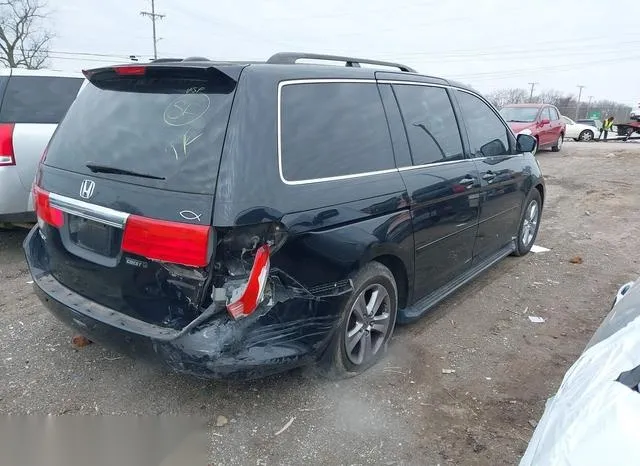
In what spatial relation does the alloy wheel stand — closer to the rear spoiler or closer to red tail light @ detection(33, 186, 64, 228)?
the rear spoiler

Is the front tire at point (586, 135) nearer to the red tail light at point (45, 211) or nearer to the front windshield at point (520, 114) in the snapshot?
the front windshield at point (520, 114)

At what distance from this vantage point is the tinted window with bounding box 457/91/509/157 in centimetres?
419

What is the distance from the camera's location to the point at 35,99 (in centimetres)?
514

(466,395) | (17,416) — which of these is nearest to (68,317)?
(17,416)

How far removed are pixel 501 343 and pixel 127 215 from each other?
2.80 metres

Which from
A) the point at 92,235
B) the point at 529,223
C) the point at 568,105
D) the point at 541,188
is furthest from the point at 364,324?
the point at 568,105

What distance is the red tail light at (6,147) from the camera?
468 cm

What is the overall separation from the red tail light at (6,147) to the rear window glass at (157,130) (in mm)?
2233

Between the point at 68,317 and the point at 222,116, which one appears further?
the point at 68,317

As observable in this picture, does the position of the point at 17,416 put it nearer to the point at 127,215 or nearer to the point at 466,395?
the point at 127,215

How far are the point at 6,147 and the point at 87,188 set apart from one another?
2.77 meters

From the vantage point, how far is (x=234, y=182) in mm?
2287

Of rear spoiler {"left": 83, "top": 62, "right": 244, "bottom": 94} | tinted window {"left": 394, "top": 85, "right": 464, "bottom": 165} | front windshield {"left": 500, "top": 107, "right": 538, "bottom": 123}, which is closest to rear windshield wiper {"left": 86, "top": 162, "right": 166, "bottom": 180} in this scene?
rear spoiler {"left": 83, "top": 62, "right": 244, "bottom": 94}

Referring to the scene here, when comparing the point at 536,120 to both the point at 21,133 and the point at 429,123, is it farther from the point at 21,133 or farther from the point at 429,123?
the point at 21,133
